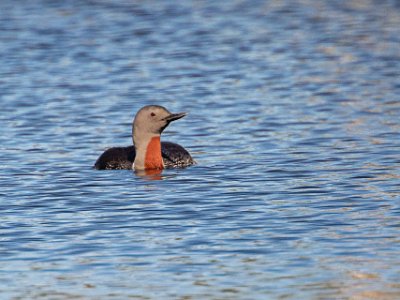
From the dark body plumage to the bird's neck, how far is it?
0.11 metres

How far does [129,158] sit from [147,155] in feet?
0.95

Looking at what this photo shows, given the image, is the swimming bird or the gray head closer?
the swimming bird

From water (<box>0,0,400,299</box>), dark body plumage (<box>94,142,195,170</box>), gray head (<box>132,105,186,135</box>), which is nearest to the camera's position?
water (<box>0,0,400,299</box>)

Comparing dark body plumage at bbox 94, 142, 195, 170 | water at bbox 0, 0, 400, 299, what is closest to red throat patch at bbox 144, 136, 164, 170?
dark body plumage at bbox 94, 142, 195, 170

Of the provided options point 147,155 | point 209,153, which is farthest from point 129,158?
point 209,153

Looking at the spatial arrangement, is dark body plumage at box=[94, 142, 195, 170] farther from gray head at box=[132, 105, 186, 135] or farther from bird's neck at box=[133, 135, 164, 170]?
gray head at box=[132, 105, 186, 135]

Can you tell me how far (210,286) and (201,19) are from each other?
23188 mm

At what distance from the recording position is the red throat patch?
57.1 feet

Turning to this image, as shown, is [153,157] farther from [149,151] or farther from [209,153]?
[209,153]

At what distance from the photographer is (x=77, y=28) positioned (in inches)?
1287

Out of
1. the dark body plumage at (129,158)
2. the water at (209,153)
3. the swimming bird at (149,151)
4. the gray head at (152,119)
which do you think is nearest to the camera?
the water at (209,153)

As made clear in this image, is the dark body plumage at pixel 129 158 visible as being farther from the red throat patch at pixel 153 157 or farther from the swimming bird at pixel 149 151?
the red throat patch at pixel 153 157

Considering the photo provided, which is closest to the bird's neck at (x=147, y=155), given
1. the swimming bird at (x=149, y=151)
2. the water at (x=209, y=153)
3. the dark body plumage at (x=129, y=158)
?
the swimming bird at (x=149, y=151)

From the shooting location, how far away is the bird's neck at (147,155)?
1741 cm
